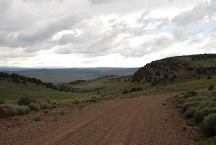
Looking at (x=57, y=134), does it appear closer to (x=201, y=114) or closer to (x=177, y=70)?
(x=201, y=114)

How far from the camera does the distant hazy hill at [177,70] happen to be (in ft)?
353

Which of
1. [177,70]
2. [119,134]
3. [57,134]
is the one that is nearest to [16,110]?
[57,134]

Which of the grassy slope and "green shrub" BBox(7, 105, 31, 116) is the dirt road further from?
the grassy slope

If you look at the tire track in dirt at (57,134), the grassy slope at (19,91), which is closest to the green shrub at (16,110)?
the tire track in dirt at (57,134)

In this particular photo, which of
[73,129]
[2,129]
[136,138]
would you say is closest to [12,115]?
[2,129]

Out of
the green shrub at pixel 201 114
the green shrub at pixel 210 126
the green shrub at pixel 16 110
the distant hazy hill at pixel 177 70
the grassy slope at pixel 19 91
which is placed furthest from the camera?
the distant hazy hill at pixel 177 70

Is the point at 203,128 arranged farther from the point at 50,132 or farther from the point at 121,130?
the point at 50,132

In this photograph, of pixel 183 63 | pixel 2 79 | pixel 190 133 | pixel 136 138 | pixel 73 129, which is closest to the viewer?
pixel 136 138

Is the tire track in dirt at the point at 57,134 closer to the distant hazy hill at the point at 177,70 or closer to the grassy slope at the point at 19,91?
the grassy slope at the point at 19,91

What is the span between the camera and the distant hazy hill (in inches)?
4230

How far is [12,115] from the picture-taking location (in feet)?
105

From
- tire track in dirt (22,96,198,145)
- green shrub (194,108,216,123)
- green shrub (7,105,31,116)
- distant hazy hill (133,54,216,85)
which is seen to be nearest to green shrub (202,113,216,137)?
tire track in dirt (22,96,198,145)

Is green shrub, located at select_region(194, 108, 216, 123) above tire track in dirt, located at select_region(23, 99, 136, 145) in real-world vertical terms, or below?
above

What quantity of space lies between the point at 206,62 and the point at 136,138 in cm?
11170
